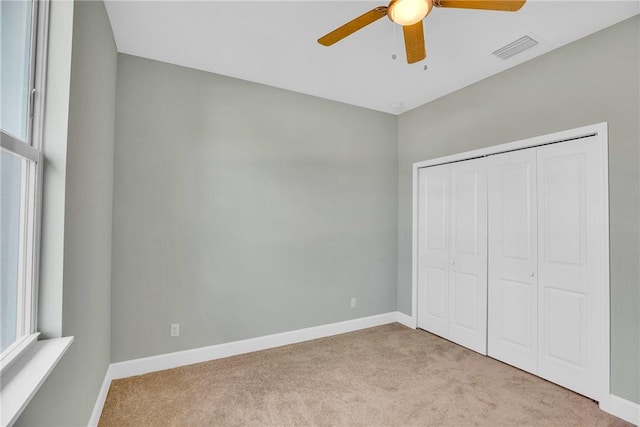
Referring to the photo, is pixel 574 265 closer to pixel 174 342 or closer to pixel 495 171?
pixel 495 171

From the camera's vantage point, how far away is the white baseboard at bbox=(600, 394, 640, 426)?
2109mm

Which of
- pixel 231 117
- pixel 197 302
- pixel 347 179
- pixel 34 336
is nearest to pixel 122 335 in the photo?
pixel 197 302

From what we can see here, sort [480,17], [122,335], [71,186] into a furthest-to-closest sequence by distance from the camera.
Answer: [122,335] < [480,17] < [71,186]

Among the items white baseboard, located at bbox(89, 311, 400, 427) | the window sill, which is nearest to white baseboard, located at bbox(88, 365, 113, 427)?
white baseboard, located at bbox(89, 311, 400, 427)

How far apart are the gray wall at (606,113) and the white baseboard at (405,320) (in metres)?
1.93

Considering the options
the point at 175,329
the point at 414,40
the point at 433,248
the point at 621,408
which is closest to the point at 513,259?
the point at 433,248

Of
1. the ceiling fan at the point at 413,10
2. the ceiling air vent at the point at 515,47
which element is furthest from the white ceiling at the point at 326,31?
the ceiling fan at the point at 413,10

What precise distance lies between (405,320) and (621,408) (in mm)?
2103

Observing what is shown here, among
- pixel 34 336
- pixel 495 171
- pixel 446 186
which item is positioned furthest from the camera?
pixel 446 186

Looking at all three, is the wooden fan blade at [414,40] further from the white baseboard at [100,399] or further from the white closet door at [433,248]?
the white baseboard at [100,399]

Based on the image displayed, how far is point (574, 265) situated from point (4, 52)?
3.58 metres

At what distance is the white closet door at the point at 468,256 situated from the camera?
3.21 meters

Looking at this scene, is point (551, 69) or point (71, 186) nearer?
point (71, 186)

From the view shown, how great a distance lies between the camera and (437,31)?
238cm
